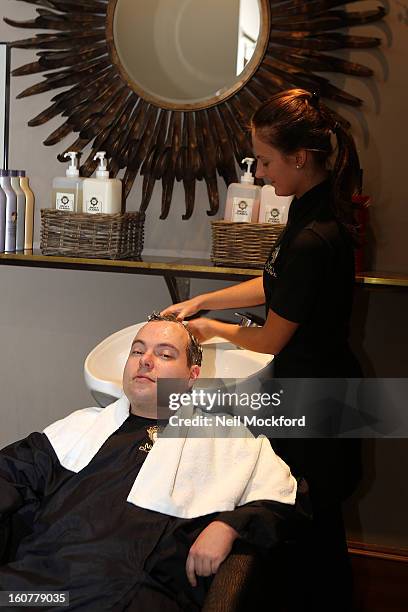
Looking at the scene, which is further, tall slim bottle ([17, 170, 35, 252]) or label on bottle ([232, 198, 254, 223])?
tall slim bottle ([17, 170, 35, 252])

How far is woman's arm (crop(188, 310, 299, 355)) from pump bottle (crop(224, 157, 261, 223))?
0.47m

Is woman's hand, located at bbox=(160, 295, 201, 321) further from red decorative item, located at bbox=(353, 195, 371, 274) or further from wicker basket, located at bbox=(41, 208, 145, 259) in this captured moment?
red decorative item, located at bbox=(353, 195, 371, 274)

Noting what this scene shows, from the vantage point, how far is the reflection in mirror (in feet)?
7.69

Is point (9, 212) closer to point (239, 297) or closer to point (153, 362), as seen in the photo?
point (239, 297)

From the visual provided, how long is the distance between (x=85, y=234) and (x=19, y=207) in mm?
339

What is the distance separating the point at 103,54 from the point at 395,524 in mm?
1782

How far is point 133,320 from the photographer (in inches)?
102

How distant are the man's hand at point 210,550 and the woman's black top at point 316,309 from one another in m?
0.49

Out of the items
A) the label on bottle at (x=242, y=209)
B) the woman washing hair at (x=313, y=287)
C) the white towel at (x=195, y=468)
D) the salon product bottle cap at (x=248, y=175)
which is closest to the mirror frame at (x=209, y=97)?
the salon product bottle cap at (x=248, y=175)

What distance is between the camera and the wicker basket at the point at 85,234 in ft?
7.45

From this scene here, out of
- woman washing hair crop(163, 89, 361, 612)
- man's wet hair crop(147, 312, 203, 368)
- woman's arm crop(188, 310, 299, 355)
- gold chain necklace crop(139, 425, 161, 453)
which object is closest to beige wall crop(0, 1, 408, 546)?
woman washing hair crop(163, 89, 361, 612)

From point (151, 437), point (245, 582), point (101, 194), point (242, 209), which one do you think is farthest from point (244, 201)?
point (245, 582)

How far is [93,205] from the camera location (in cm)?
232

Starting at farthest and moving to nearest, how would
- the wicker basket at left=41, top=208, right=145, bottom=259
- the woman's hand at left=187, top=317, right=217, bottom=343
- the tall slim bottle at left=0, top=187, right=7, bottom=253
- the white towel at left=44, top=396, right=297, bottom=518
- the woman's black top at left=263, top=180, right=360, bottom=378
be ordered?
1. the tall slim bottle at left=0, top=187, right=7, bottom=253
2. the wicker basket at left=41, top=208, right=145, bottom=259
3. the woman's hand at left=187, top=317, right=217, bottom=343
4. the woman's black top at left=263, top=180, right=360, bottom=378
5. the white towel at left=44, top=396, right=297, bottom=518
